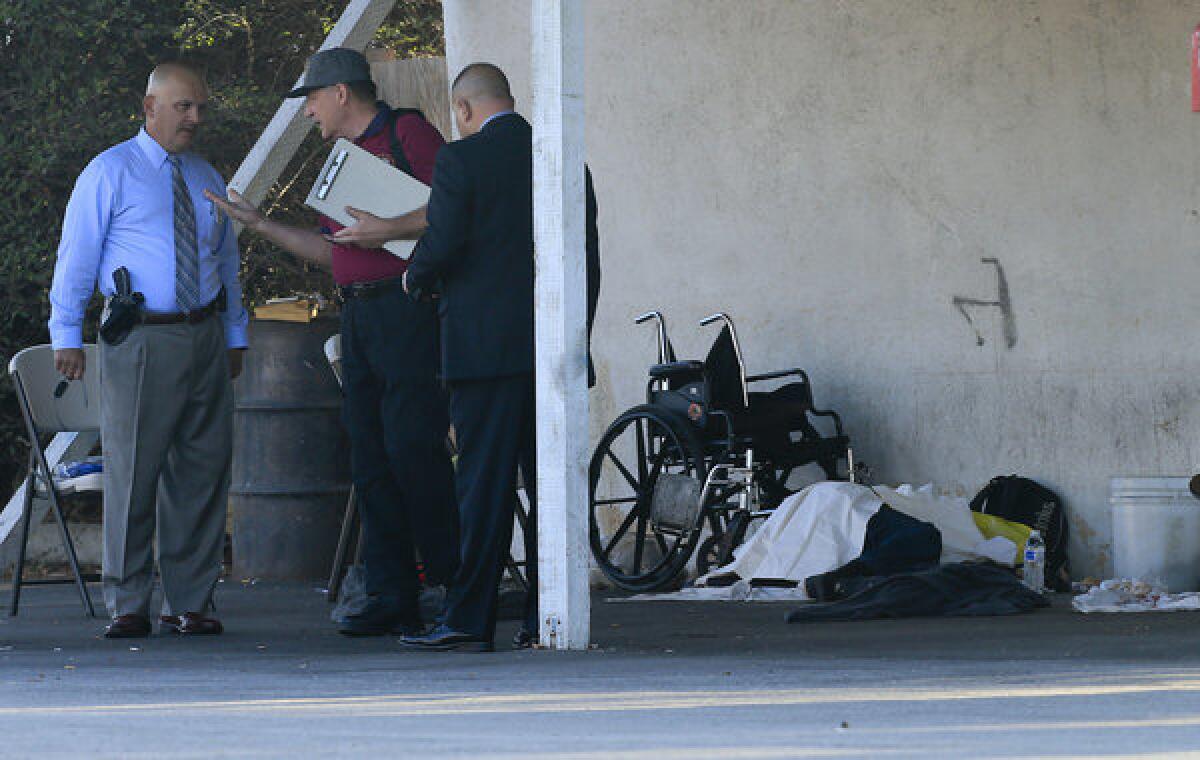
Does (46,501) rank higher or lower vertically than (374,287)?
lower

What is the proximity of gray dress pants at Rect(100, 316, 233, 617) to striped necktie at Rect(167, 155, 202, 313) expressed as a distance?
0.30ft

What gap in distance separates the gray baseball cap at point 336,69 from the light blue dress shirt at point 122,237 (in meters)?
0.59

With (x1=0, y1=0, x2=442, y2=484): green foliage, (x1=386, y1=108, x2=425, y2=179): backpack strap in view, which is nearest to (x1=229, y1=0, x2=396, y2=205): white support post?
(x1=0, y1=0, x2=442, y2=484): green foliage

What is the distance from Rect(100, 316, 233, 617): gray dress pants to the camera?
21.6 feet

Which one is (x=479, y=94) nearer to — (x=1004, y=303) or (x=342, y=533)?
(x=342, y=533)

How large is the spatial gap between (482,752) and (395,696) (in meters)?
0.97

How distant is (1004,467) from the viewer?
870 centimetres

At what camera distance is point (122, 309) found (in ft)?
21.4

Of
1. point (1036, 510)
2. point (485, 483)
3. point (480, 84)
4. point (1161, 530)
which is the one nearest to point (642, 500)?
point (1036, 510)

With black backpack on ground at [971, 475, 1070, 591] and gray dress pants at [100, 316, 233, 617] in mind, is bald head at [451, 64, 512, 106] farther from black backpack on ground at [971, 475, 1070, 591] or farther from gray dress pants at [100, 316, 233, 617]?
black backpack on ground at [971, 475, 1070, 591]

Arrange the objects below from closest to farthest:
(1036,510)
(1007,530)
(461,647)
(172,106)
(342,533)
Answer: (461,647) < (172,106) < (342,533) < (1007,530) < (1036,510)

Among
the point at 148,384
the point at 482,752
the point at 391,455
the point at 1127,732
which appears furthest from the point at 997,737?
the point at 148,384

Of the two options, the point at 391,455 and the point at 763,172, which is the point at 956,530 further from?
the point at 391,455

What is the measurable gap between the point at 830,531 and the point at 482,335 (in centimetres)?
271
